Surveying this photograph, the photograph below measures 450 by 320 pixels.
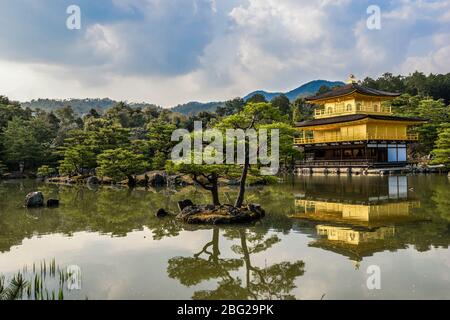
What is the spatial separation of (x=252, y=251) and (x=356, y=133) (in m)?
30.0

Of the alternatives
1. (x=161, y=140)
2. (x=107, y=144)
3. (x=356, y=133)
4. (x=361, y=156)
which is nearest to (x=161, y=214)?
(x=161, y=140)

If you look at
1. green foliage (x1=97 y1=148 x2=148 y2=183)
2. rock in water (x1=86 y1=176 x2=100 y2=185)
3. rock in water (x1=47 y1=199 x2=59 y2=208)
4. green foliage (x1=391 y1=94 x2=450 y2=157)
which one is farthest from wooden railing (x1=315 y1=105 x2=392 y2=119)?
rock in water (x1=47 y1=199 x2=59 y2=208)

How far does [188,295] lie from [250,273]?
1.60 meters

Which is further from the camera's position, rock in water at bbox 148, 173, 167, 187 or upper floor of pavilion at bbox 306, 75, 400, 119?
upper floor of pavilion at bbox 306, 75, 400, 119

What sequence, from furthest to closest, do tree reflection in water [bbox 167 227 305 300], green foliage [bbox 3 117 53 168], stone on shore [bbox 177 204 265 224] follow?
1. green foliage [bbox 3 117 53 168]
2. stone on shore [bbox 177 204 265 224]
3. tree reflection in water [bbox 167 227 305 300]

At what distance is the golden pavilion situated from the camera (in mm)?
35081

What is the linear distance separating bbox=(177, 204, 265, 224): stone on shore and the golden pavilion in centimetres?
2220

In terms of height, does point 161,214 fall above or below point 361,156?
below

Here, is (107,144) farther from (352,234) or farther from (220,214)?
(352,234)

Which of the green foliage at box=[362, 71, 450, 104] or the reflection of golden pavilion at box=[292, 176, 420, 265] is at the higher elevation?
the green foliage at box=[362, 71, 450, 104]

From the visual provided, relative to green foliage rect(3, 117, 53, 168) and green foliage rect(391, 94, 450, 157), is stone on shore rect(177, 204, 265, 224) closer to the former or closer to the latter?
green foliage rect(391, 94, 450, 157)

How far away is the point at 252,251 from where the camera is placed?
30.6 feet
